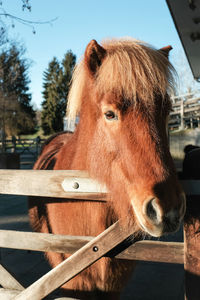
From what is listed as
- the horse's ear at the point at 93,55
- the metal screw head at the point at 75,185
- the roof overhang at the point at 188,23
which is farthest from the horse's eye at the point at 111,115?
the roof overhang at the point at 188,23

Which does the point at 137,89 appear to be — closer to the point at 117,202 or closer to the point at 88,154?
the point at 88,154

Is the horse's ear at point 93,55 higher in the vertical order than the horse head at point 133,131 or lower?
higher

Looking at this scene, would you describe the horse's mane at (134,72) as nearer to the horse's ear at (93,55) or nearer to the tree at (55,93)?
the horse's ear at (93,55)

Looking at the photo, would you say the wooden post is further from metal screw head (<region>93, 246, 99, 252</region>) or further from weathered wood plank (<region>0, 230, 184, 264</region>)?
metal screw head (<region>93, 246, 99, 252</region>)

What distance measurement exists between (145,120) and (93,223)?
881mm

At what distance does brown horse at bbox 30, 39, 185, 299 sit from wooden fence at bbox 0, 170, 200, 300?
0.13m

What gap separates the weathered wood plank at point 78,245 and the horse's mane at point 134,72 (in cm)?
91

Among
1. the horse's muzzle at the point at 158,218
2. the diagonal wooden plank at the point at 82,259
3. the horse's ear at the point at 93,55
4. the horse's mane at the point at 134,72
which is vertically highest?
the horse's ear at the point at 93,55

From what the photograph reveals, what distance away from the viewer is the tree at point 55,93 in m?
44.5

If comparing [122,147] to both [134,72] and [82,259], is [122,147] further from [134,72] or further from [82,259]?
[82,259]

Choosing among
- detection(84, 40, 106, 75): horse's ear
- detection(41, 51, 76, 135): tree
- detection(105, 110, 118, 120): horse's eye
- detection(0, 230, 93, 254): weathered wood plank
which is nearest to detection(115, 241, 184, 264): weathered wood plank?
detection(0, 230, 93, 254): weathered wood plank

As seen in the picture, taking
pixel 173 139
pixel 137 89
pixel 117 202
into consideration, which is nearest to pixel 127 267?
pixel 117 202

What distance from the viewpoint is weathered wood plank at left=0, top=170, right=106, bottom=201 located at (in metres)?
1.73

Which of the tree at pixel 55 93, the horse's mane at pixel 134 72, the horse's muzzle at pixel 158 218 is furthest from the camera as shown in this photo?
the tree at pixel 55 93
